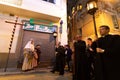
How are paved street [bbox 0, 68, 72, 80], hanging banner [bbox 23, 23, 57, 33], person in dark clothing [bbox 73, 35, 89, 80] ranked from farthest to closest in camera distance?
hanging banner [bbox 23, 23, 57, 33] → paved street [bbox 0, 68, 72, 80] → person in dark clothing [bbox 73, 35, 89, 80]

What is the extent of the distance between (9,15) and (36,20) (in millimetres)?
2006

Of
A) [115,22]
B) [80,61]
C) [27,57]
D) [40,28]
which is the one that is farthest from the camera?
[115,22]

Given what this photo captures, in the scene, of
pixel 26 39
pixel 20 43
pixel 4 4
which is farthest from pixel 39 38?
pixel 4 4

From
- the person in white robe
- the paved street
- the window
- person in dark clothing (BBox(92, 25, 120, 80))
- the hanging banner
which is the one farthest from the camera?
the window

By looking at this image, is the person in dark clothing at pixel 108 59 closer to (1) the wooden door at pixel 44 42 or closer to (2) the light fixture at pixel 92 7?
(2) the light fixture at pixel 92 7

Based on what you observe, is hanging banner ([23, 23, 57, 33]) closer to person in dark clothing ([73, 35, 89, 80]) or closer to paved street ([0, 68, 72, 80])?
paved street ([0, 68, 72, 80])

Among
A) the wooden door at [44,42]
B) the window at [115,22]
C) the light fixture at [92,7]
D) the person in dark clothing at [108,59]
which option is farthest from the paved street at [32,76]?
the window at [115,22]

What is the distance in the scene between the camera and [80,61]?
11.7ft

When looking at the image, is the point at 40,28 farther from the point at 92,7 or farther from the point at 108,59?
the point at 108,59

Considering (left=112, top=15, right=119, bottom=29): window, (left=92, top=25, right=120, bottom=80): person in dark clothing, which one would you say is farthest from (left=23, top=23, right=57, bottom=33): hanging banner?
(left=92, top=25, right=120, bottom=80): person in dark clothing

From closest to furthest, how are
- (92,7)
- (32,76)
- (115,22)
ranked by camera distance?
(92,7)
(32,76)
(115,22)

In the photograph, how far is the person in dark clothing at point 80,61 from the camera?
351cm

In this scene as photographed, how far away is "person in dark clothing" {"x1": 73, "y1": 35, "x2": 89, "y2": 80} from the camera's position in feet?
11.5

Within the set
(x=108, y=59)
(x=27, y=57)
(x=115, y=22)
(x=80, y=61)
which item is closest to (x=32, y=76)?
(x=27, y=57)
